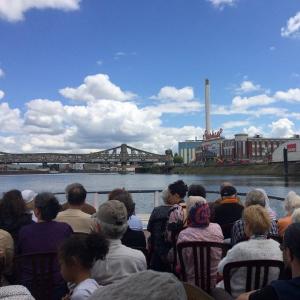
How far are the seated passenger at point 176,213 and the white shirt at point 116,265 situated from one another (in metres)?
1.31

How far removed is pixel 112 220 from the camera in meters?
3.23

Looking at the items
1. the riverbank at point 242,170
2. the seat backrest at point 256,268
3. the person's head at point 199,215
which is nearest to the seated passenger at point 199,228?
the person's head at point 199,215

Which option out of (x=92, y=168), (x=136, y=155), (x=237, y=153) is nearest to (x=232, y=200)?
(x=237, y=153)

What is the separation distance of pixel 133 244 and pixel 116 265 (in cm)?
113

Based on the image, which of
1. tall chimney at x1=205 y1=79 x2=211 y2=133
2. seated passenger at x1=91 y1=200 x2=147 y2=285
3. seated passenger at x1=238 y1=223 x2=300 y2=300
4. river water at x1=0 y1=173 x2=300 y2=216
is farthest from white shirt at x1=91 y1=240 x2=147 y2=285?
tall chimney at x1=205 y1=79 x2=211 y2=133

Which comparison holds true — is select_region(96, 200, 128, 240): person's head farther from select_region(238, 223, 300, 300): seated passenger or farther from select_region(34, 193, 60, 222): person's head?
select_region(238, 223, 300, 300): seated passenger

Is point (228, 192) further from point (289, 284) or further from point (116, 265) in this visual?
point (289, 284)

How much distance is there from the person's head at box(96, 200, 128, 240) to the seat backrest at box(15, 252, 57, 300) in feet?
1.44

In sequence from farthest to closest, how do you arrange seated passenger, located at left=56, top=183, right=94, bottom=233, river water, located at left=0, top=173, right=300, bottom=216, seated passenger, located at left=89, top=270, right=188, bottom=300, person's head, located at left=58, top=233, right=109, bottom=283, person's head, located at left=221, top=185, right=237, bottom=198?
river water, located at left=0, top=173, right=300, bottom=216 < person's head, located at left=221, top=185, right=237, bottom=198 < seated passenger, located at left=56, top=183, right=94, bottom=233 < person's head, located at left=58, top=233, right=109, bottom=283 < seated passenger, located at left=89, top=270, right=188, bottom=300

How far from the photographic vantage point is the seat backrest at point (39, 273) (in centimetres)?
332

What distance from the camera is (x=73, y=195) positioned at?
15.6 ft

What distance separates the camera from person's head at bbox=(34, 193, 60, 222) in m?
3.68

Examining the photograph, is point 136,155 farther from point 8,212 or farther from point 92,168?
point 8,212

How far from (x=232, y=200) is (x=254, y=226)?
2.08 m
